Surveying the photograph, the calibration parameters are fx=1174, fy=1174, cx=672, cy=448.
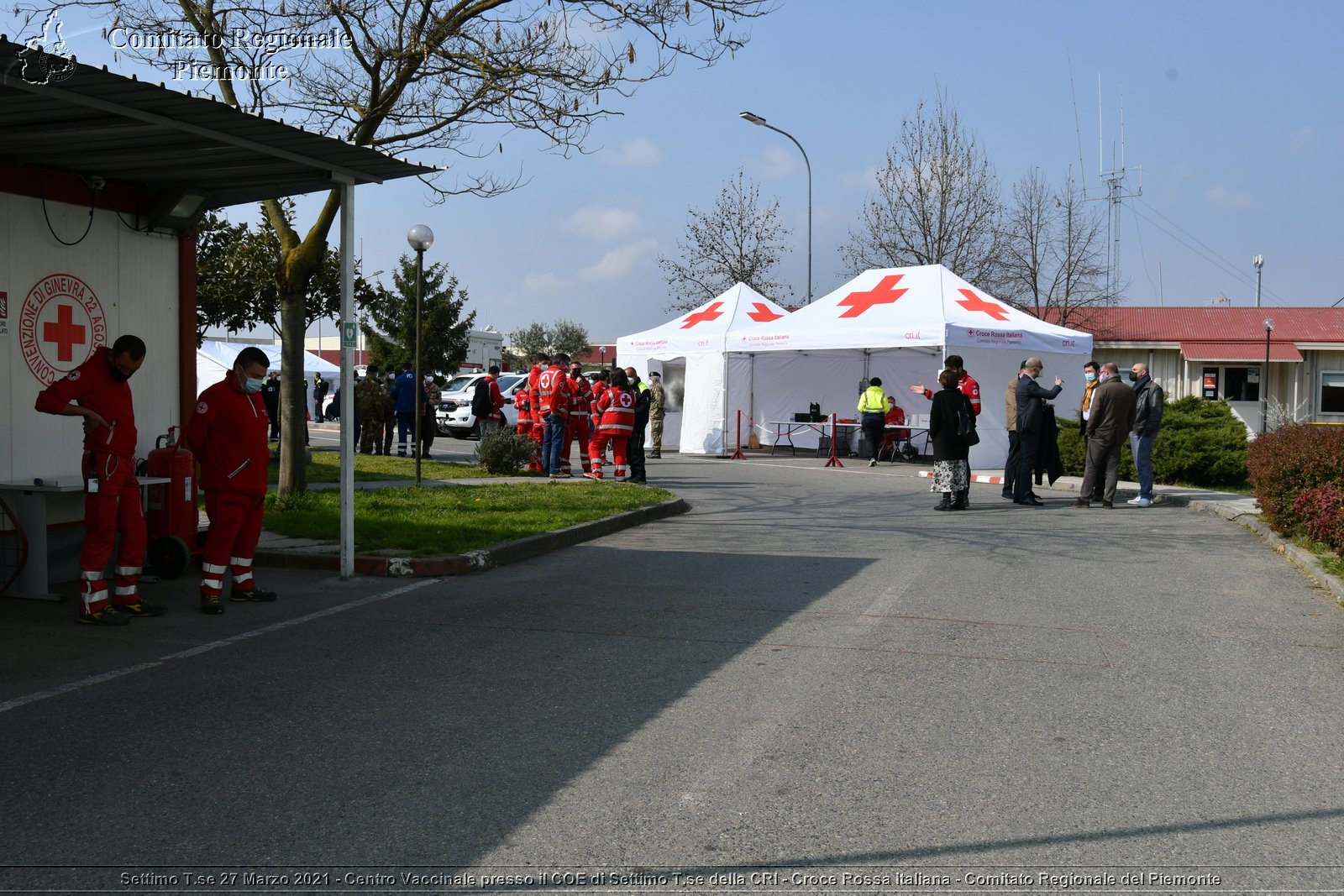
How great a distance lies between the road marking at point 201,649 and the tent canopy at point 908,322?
14.5 metres

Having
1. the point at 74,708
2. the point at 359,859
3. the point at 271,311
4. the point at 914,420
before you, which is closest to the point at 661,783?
the point at 359,859

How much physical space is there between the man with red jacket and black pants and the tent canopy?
50.3 ft

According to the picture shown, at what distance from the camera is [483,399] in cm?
2116

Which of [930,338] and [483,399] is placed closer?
[483,399]

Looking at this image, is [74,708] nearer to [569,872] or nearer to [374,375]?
[569,872]

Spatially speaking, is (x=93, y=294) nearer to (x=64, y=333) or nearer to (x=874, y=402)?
(x=64, y=333)

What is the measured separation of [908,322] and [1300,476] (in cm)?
1142

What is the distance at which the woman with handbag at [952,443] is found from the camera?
1481cm

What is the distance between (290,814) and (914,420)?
2271cm

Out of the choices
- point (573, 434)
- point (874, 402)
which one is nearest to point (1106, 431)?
point (573, 434)

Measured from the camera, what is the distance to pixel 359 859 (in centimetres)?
371

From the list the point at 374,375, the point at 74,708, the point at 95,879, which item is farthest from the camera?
the point at 374,375

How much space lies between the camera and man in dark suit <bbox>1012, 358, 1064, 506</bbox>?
15547 millimetres
